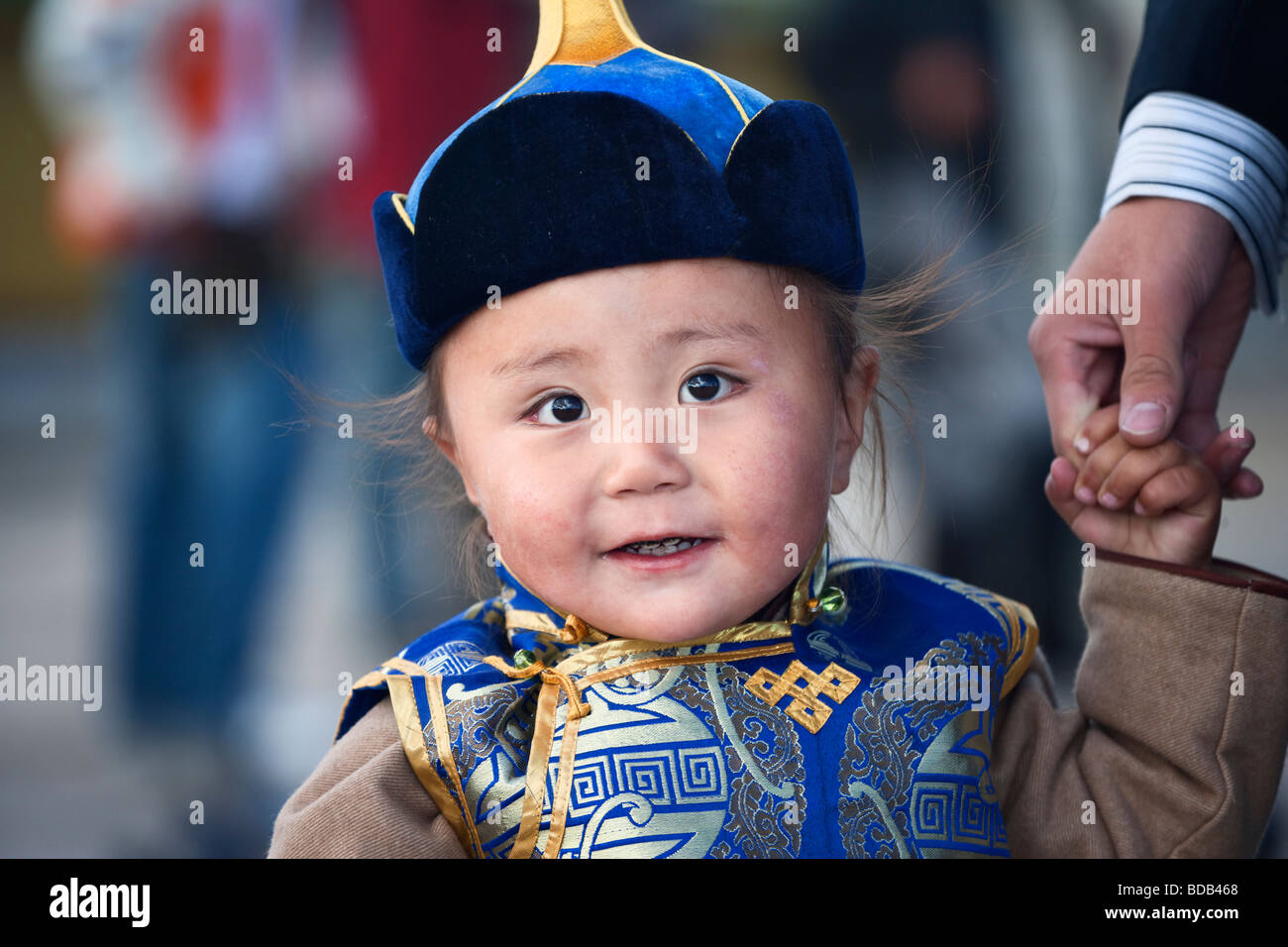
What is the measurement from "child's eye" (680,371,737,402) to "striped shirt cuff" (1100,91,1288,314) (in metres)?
0.59

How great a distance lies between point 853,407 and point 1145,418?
28 cm

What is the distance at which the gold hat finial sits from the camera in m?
1.00

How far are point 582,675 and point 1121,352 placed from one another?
0.70m

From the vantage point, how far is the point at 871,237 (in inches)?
56.2

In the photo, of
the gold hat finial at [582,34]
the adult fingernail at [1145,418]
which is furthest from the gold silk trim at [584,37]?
the adult fingernail at [1145,418]

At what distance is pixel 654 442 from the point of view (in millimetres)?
910

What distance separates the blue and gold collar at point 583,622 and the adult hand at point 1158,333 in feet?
1.09

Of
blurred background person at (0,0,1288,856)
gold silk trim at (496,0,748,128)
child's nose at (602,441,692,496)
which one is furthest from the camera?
blurred background person at (0,0,1288,856)

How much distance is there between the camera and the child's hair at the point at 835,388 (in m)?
1.06

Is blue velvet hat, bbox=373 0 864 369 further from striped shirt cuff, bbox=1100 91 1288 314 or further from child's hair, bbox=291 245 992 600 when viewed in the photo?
striped shirt cuff, bbox=1100 91 1288 314

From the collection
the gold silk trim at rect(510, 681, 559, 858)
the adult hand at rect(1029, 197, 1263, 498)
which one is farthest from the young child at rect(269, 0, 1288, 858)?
the adult hand at rect(1029, 197, 1263, 498)

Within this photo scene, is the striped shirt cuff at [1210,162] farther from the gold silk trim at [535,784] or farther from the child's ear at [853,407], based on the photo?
the gold silk trim at [535,784]

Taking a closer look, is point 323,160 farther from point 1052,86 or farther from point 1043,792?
point 1043,792

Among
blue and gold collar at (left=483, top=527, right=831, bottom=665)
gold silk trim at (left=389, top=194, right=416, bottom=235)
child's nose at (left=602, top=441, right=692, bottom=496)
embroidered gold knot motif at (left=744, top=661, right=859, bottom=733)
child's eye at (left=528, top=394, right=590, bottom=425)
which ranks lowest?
embroidered gold knot motif at (left=744, top=661, right=859, bottom=733)
